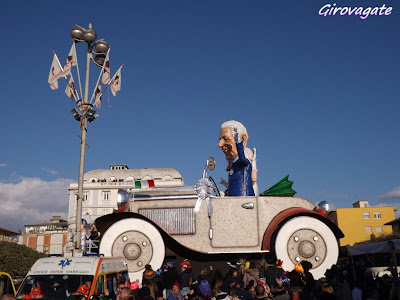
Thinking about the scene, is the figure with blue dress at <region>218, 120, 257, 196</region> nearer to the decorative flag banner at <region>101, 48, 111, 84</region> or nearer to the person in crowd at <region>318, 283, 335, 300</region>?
the decorative flag banner at <region>101, 48, 111, 84</region>

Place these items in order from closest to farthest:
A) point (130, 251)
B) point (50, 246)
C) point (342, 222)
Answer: point (130, 251), point (342, 222), point (50, 246)

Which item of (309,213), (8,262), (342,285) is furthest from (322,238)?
(8,262)

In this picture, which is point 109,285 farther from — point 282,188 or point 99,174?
point 99,174

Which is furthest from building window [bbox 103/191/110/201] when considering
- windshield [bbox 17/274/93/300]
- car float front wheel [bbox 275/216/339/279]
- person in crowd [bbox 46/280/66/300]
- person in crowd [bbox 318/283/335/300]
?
person in crowd [bbox 318/283/335/300]

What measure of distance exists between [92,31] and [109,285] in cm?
1305

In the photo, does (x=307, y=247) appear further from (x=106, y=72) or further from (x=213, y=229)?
(x=106, y=72)

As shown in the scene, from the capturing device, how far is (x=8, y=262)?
134 feet

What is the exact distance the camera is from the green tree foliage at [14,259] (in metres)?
40.4

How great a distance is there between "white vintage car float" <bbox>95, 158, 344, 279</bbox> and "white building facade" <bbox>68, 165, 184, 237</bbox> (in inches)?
1851

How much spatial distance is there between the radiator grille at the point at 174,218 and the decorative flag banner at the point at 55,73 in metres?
7.35

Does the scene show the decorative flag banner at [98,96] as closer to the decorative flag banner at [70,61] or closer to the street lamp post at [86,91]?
the street lamp post at [86,91]

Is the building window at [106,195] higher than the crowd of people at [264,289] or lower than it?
higher

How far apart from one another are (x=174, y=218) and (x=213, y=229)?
1.59m

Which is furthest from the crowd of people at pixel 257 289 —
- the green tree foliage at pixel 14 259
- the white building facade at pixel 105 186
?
the white building facade at pixel 105 186
